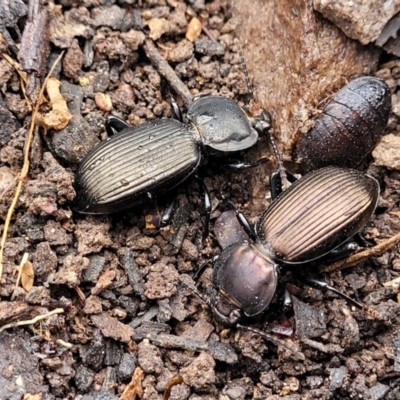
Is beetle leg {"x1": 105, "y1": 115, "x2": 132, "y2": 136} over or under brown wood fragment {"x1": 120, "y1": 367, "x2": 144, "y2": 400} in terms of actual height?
over

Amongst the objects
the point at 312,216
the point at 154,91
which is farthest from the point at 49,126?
the point at 312,216

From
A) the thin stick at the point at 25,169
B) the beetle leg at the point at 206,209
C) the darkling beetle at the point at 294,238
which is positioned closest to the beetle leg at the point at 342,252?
the darkling beetle at the point at 294,238

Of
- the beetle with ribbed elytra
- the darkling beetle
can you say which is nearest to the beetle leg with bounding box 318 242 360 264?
the darkling beetle

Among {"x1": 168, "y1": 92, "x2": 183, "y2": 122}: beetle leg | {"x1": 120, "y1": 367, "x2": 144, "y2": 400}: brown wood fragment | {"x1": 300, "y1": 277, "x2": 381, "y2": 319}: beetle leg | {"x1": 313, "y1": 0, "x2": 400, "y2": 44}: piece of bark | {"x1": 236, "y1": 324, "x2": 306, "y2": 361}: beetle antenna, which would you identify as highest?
{"x1": 313, "y1": 0, "x2": 400, "y2": 44}: piece of bark

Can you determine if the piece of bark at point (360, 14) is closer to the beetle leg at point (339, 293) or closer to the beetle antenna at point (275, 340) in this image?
the beetle leg at point (339, 293)

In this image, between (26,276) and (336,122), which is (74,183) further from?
(336,122)

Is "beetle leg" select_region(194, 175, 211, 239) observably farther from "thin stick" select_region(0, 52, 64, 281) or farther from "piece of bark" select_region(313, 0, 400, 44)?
"piece of bark" select_region(313, 0, 400, 44)

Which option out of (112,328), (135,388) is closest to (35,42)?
(112,328)
